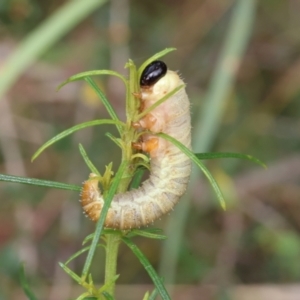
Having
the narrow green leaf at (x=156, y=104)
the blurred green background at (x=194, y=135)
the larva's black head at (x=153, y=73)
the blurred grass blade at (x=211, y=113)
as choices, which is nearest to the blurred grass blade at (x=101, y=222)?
the narrow green leaf at (x=156, y=104)

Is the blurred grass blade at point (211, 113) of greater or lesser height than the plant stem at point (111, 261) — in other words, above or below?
above

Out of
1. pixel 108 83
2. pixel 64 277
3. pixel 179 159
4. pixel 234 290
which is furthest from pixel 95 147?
pixel 179 159

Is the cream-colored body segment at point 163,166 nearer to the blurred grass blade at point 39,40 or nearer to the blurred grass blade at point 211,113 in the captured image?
the blurred grass blade at point 39,40

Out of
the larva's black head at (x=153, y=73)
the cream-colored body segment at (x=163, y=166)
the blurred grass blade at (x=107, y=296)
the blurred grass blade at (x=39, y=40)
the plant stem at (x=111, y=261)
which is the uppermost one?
the blurred grass blade at (x=39, y=40)

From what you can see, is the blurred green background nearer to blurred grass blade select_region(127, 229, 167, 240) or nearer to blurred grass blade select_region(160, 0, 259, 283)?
blurred grass blade select_region(160, 0, 259, 283)

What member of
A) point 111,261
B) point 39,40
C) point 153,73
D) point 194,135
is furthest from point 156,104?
point 194,135

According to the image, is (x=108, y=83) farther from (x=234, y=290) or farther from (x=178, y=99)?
(x=178, y=99)

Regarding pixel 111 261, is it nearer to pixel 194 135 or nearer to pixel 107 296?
pixel 107 296

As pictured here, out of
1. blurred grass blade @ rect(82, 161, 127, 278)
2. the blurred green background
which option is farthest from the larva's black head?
the blurred green background
